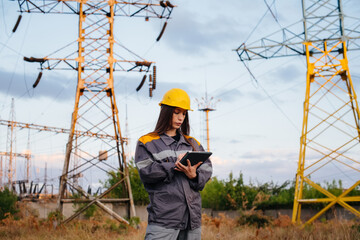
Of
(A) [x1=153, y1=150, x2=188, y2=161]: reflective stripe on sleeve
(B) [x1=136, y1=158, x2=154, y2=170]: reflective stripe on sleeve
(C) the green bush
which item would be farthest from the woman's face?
(C) the green bush

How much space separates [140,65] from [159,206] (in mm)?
12161

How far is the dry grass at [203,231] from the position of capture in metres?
8.37

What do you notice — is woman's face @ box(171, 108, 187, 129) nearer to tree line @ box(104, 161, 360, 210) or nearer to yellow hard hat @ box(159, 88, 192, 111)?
yellow hard hat @ box(159, 88, 192, 111)

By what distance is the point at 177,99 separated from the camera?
3.71 metres

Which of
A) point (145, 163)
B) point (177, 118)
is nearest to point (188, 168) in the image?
point (145, 163)

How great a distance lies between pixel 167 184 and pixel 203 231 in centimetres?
643

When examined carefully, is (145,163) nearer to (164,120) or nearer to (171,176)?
(171,176)

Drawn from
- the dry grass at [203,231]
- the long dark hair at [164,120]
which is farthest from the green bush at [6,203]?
the long dark hair at [164,120]

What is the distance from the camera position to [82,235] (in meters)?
9.95

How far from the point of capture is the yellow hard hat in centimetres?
371

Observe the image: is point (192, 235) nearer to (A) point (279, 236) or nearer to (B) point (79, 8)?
(A) point (279, 236)

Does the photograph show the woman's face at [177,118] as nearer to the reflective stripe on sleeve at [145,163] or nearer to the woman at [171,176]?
the woman at [171,176]

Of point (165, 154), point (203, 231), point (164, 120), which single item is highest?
point (164, 120)

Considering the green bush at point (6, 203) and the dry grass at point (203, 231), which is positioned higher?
the green bush at point (6, 203)
